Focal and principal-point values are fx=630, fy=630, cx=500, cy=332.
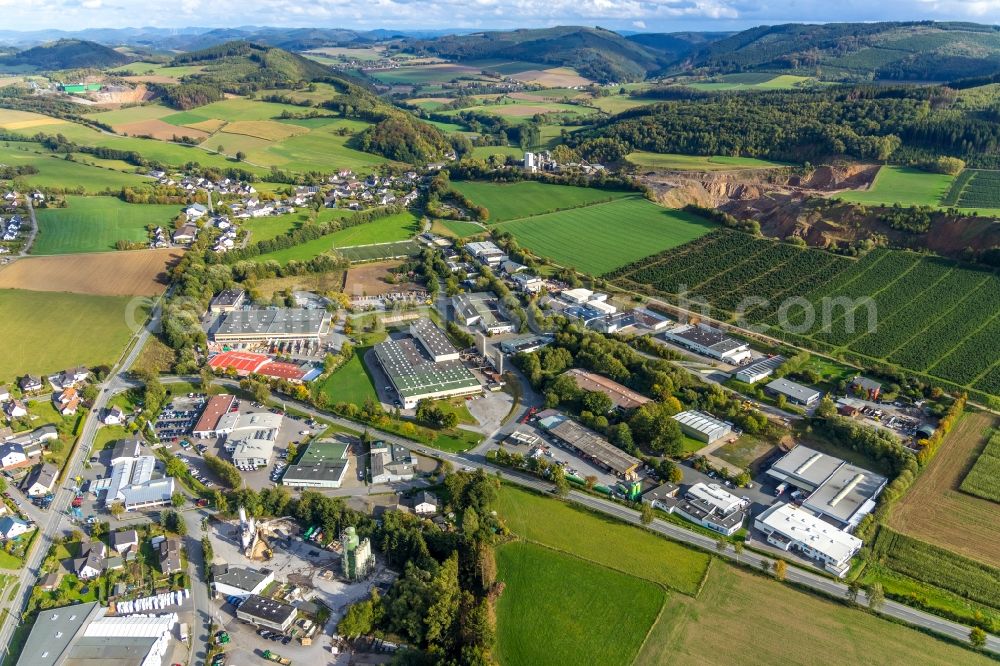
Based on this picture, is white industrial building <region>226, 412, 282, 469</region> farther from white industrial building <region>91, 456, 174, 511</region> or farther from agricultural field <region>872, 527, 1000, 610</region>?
agricultural field <region>872, 527, 1000, 610</region>

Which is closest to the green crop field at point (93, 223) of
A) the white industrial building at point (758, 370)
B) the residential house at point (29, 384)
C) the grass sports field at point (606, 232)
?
the residential house at point (29, 384)

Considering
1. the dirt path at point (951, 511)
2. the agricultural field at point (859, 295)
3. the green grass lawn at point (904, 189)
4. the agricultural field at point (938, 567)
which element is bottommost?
the agricultural field at point (938, 567)

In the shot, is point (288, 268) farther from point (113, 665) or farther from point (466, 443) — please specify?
point (113, 665)

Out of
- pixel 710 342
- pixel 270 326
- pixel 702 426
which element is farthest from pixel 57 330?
pixel 710 342

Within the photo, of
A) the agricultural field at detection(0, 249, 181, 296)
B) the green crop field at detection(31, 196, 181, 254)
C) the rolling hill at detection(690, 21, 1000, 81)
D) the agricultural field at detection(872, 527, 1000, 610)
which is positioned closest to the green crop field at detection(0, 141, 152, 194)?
the green crop field at detection(31, 196, 181, 254)

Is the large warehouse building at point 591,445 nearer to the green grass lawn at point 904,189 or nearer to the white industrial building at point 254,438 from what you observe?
the white industrial building at point 254,438

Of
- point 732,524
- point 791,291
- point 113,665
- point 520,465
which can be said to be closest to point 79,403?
point 113,665
